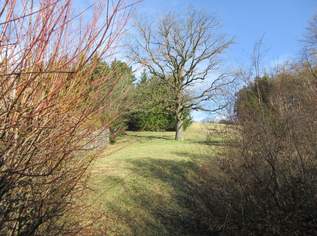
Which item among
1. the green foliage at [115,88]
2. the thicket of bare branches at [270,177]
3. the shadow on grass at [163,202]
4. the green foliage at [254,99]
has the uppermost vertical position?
the green foliage at [254,99]

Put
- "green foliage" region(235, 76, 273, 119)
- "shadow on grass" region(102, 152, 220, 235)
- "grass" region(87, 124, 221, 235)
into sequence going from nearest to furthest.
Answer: "green foliage" region(235, 76, 273, 119)
"grass" region(87, 124, 221, 235)
"shadow on grass" region(102, 152, 220, 235)

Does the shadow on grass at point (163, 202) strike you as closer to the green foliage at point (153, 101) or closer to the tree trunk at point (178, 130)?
the tree trunk at point (178, 130)

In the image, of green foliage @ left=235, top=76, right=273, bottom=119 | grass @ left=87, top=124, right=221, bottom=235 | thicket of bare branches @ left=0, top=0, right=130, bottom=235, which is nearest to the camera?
thicket of bare branches @ left=0, top=0, right=130, bottom=235

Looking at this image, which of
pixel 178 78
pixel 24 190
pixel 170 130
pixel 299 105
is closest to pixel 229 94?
pixel 299 105

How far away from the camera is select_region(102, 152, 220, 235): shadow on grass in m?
6.75

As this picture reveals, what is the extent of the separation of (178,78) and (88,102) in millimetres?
23476

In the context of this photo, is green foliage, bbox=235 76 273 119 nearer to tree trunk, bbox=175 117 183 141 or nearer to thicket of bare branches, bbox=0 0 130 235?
thicket of bare branches, bbox=0 0 130 235

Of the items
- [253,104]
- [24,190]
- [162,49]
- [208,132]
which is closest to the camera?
[24,190]

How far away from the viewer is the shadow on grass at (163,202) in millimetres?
6746

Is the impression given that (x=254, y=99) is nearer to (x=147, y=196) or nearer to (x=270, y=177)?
(x=270, y=177)

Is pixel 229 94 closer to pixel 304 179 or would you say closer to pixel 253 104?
pixel 253 104

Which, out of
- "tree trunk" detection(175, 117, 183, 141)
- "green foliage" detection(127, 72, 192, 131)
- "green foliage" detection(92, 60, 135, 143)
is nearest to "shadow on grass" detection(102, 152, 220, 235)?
"green foliage" detection(92, 60, 135, 143)

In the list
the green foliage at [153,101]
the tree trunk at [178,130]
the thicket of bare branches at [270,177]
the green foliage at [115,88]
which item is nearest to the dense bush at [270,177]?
the thicket of bare branches at [270,177]

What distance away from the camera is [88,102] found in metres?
2.52
